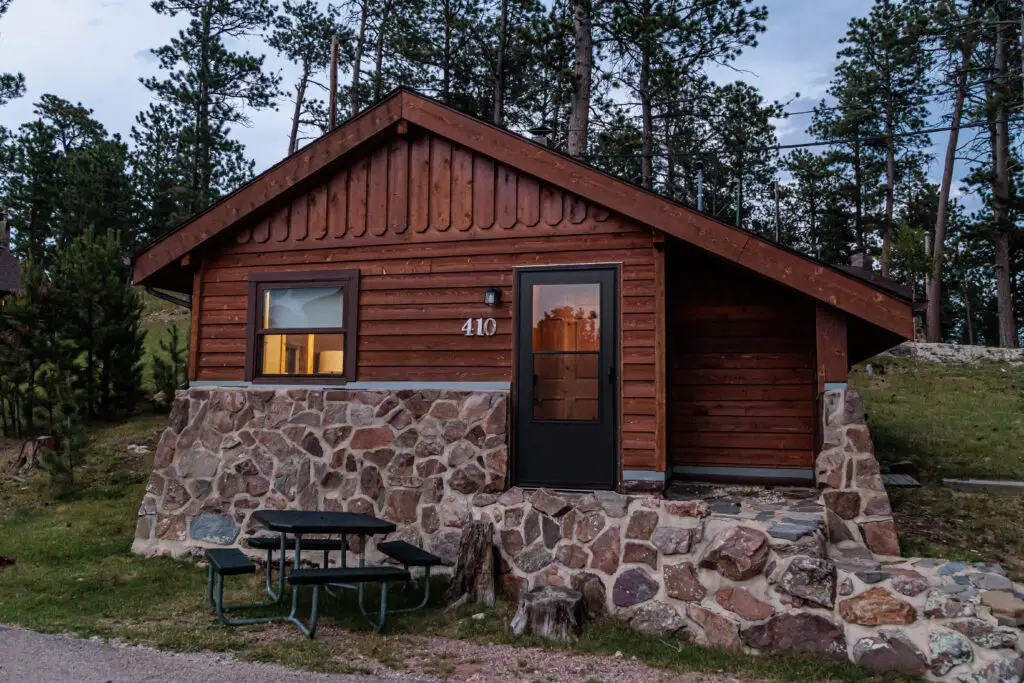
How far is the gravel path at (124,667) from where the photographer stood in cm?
427

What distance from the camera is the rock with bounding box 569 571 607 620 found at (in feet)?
18.8

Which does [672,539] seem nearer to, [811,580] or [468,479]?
[811,580]

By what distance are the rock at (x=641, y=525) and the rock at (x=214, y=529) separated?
4.31m

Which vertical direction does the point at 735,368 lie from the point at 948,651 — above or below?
above

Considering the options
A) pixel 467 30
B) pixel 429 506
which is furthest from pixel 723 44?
pixel 429 506

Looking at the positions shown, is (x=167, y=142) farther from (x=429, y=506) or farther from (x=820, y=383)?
(x=820, y=383)

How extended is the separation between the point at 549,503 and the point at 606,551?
2.12 feet

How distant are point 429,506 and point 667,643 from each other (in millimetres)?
2766

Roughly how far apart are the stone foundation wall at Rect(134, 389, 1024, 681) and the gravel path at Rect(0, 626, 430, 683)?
6.66ft

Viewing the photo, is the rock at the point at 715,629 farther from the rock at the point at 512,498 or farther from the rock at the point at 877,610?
the rock at the point at 512,498

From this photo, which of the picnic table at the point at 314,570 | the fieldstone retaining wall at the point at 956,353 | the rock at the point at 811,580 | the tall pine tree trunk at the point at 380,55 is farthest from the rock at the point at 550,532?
the tall pine tree trunk at the point at 380,55

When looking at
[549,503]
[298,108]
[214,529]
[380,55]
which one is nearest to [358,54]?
[380,55]

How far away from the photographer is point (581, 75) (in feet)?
45.1

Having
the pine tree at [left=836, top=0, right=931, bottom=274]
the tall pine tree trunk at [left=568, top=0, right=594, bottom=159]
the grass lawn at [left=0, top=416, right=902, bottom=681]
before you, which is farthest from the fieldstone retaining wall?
the grass lawn at [left=0, top=416, right=902, bottom=681]
